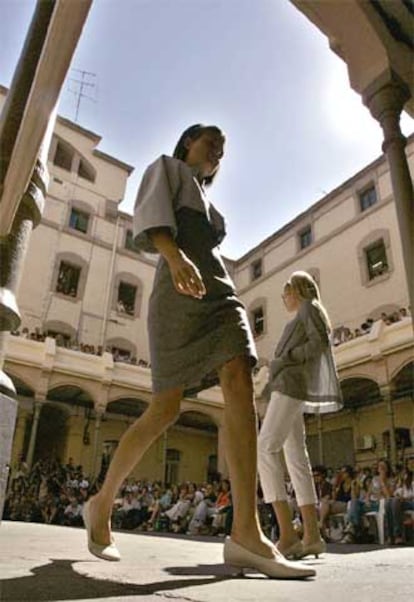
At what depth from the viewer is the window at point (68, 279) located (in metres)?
18.8

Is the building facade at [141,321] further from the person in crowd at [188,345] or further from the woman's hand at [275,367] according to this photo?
the person in crowd at [188,345]

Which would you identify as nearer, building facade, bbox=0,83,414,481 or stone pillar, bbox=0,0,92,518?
stone pillar, bbox=0,0,92,518

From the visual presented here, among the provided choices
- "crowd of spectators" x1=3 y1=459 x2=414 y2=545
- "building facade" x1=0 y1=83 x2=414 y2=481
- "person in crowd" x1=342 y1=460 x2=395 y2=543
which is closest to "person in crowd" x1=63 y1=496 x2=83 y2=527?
"crowd of spectators" x1=3 y1=459 x2=414 y2=545

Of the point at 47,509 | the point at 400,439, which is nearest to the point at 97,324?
the point at 47,509

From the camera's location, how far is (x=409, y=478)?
8125 millimetres

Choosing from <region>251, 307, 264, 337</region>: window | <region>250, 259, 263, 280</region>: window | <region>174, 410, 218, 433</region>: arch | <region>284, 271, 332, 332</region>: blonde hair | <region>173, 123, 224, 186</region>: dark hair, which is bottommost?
<region>284, 271, 332, 332</region>: blonde hair

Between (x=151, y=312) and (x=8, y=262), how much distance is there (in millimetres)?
732

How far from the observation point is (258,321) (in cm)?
2141

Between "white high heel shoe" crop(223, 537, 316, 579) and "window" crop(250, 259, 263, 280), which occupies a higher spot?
"window" crop(250, 259, 263, 280)

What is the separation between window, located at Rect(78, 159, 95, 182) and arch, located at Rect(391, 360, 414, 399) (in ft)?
49.3

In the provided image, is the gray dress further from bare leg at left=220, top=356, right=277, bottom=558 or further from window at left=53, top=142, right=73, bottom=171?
window at left=53, top=142, right=73, bottom=171

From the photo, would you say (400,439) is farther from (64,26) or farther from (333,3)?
(64,26)

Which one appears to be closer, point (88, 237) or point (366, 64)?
point (366, 64)

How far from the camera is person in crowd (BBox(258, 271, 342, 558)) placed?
2.93 metres
